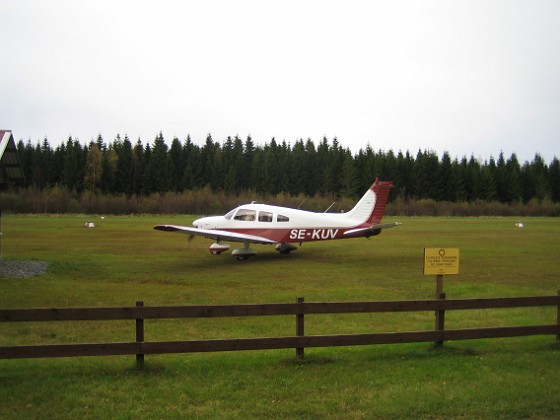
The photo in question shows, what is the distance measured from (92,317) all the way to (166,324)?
14.5 feet

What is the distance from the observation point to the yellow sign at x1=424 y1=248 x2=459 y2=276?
8336mm

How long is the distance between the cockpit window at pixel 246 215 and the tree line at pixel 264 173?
266 feet

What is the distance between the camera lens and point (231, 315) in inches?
276

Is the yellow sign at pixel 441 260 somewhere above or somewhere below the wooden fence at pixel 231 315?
above

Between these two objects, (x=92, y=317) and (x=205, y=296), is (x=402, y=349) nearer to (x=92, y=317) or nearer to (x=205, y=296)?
(x=92, y=317)

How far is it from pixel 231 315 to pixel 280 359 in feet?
3.83

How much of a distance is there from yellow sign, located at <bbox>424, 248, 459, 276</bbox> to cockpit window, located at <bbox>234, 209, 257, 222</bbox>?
51.6 ft

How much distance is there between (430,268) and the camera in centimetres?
830

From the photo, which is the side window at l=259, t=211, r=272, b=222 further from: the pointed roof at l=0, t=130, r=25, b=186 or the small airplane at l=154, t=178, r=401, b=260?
the pointed roof at l=0, t=130, r=25, b=186

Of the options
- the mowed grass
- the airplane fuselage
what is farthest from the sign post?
the airplane fuselage

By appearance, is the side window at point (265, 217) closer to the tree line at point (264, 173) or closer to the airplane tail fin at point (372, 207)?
the airplane tail fin at point (372, 207)

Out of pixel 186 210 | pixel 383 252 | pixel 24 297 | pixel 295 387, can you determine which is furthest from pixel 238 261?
pixel 186 210

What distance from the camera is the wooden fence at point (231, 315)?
6570 mm

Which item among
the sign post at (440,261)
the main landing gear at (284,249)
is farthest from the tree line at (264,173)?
the sign post at (440,261)
